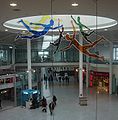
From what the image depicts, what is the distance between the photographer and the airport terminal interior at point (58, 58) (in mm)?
9086

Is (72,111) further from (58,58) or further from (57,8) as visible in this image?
(57,8)

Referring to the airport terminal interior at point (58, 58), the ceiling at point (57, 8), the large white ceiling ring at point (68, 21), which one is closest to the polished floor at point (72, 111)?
the airport terminal interior at point (58, 58)

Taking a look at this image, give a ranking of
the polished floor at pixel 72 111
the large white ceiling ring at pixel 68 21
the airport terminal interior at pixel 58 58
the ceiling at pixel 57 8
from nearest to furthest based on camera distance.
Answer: the ceiling at pixel 57 8 < the airport terminal interior at pixel 58 58 < the large white ceiling ring at pixel 68 21 < the polished floor at pixel 72 111

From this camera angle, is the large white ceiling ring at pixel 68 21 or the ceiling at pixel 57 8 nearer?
the ceiling at pixel 57 8

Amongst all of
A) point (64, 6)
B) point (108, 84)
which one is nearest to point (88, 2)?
point (64, 6)

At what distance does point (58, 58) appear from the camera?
20.3 metres

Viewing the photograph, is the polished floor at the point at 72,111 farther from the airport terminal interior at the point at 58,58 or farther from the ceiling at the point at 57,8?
the ceiling at the point at 57,8

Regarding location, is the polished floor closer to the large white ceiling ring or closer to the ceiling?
the large white ceiling ring

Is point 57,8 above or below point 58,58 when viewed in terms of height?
above

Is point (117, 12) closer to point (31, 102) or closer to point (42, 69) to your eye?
point (31, 102)

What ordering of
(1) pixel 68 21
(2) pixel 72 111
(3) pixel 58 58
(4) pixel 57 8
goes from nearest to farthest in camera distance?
(4) pixel 57 8
(2) pixel 72 111
(1) pixel 68 21
(3) pixel 58 58

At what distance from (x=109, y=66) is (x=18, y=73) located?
26.2 ft

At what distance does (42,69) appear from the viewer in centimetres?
2130

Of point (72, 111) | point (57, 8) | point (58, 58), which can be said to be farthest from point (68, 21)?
point (57, 8)
